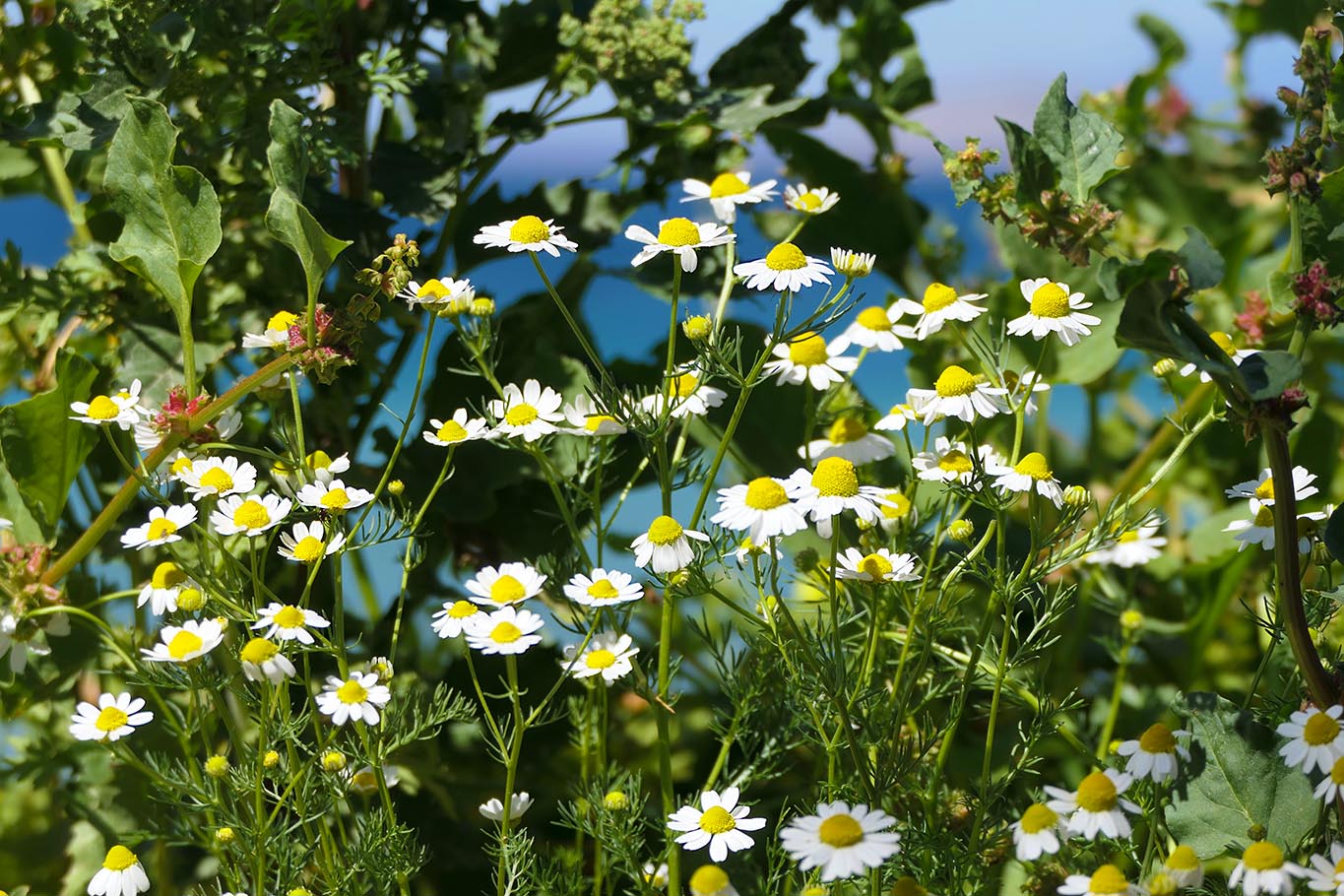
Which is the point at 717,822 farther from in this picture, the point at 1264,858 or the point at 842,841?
the point at 1264,858

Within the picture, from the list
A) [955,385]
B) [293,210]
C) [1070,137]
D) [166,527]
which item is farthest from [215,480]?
[1070,137]

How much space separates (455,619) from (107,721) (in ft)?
0.57

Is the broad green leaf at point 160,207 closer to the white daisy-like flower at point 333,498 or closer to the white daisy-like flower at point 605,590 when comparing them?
the white daisy-like flower at point 333,498

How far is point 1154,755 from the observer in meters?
0.55

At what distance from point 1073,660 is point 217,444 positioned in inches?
25.7

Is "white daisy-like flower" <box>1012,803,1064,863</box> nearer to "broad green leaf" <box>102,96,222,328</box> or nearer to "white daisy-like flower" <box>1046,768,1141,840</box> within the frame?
"white daisy-like flower" <box>1046,768,1141,840</box>

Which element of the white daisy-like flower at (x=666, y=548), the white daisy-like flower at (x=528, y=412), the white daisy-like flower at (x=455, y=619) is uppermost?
the white daisy-like flower at (x=528, y=412)

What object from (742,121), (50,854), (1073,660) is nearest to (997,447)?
(1073,660)

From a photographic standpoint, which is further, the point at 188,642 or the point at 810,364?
the point at 810,364

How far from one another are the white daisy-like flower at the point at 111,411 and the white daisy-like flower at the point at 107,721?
136 mm

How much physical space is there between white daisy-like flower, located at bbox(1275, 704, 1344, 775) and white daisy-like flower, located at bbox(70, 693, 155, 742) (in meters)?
0.50

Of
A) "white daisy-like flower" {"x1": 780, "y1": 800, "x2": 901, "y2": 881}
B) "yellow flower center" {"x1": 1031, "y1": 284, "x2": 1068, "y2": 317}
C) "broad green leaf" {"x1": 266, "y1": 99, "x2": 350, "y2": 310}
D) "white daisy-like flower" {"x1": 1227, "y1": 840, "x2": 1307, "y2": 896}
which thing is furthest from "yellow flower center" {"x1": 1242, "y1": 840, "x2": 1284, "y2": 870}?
"broad green leaf" {"x1": 266, "y1": 99, "x2": 350, "y2": 310}

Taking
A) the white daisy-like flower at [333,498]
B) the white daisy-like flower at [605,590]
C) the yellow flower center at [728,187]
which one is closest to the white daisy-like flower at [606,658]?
the white daisy-like flower at [605,590]

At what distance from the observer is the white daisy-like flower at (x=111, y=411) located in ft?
2.06
